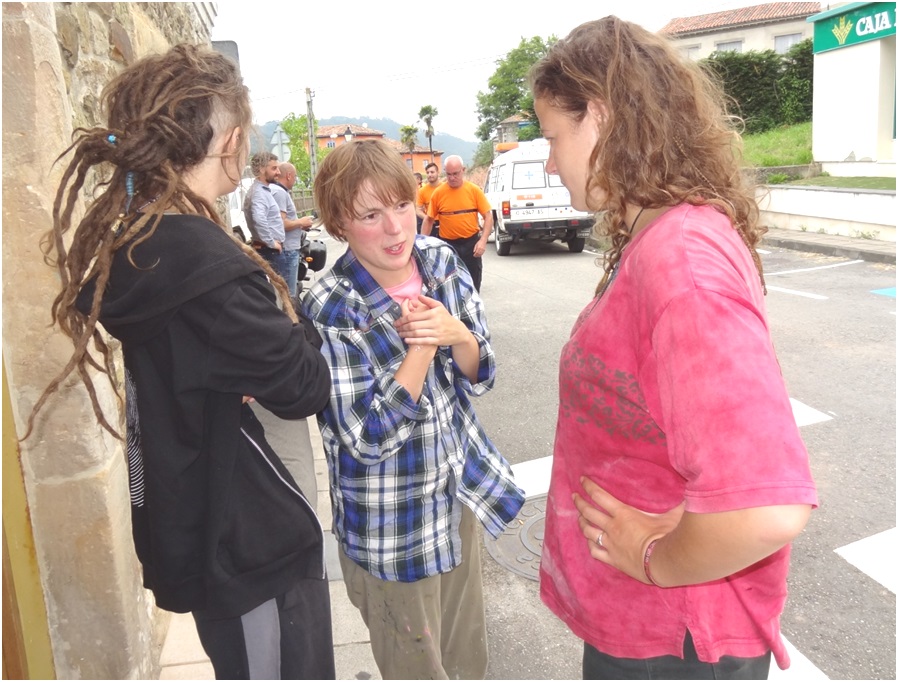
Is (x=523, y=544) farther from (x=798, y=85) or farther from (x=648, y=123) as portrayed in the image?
(x=798, y=85)

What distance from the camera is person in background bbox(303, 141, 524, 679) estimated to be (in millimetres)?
1722

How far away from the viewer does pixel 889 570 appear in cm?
303

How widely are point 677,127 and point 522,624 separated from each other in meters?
2.33

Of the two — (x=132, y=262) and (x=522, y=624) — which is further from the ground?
(x=132, y=262)

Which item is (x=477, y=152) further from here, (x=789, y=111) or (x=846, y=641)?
(x=846, y=641)

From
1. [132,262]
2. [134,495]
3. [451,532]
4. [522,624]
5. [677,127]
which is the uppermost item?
[677,127]

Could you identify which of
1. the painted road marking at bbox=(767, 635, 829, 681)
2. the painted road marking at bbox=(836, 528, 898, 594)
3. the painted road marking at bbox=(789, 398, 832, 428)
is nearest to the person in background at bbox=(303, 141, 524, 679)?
the painted road marking at bbox=(767, 635, 829, 681)

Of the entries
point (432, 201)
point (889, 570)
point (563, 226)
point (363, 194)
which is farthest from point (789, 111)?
point (363, 194)

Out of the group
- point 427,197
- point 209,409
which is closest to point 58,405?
point 209,409

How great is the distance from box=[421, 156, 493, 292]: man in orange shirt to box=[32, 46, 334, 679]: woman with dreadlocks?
6748 mm

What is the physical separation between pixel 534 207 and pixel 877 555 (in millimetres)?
10999

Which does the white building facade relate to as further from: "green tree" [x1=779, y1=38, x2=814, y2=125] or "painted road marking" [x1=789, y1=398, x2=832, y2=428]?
"painted road marking" [x1=789, y1=398, x2=832, y2=428]

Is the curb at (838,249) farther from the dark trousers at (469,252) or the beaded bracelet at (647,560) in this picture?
the beaded bracelet at (647,560)

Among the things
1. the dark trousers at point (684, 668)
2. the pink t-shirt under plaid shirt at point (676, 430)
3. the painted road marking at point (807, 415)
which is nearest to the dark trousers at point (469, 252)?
the painted road marking at point (807, 415)
